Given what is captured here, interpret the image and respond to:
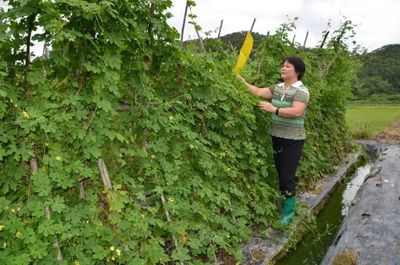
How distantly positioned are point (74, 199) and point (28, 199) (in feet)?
1.19

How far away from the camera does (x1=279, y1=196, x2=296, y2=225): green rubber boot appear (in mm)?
5078

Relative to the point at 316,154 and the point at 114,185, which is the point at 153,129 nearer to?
the point at 114,185

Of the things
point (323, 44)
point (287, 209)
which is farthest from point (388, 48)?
point (287, 209)

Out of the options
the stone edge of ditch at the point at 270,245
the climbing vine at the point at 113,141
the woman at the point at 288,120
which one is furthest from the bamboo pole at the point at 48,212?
the woman at the point at 288,120

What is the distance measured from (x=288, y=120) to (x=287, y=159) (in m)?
0.46

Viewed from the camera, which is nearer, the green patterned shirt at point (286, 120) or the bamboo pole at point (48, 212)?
the bamboo pole at point (48, 212)

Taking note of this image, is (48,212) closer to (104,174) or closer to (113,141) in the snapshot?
(104,174)

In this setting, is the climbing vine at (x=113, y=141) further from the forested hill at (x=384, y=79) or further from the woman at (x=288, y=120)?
the forested hill at (x=384, y=79)

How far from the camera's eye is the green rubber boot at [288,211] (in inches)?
200

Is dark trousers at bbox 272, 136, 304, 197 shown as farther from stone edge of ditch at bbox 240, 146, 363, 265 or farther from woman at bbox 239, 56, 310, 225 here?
stone edge of ditch at bbox 240, 146, 363, 265

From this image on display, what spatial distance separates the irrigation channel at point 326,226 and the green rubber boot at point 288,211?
0.37 m

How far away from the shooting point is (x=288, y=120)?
15.8ft

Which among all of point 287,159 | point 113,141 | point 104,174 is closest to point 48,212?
point 104,174

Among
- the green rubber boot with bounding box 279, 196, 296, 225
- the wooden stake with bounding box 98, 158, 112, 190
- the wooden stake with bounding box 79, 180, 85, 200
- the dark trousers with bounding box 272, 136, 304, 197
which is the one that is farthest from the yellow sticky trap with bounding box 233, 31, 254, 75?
the wooden stake with bounding box 79, 180, 85, 200
